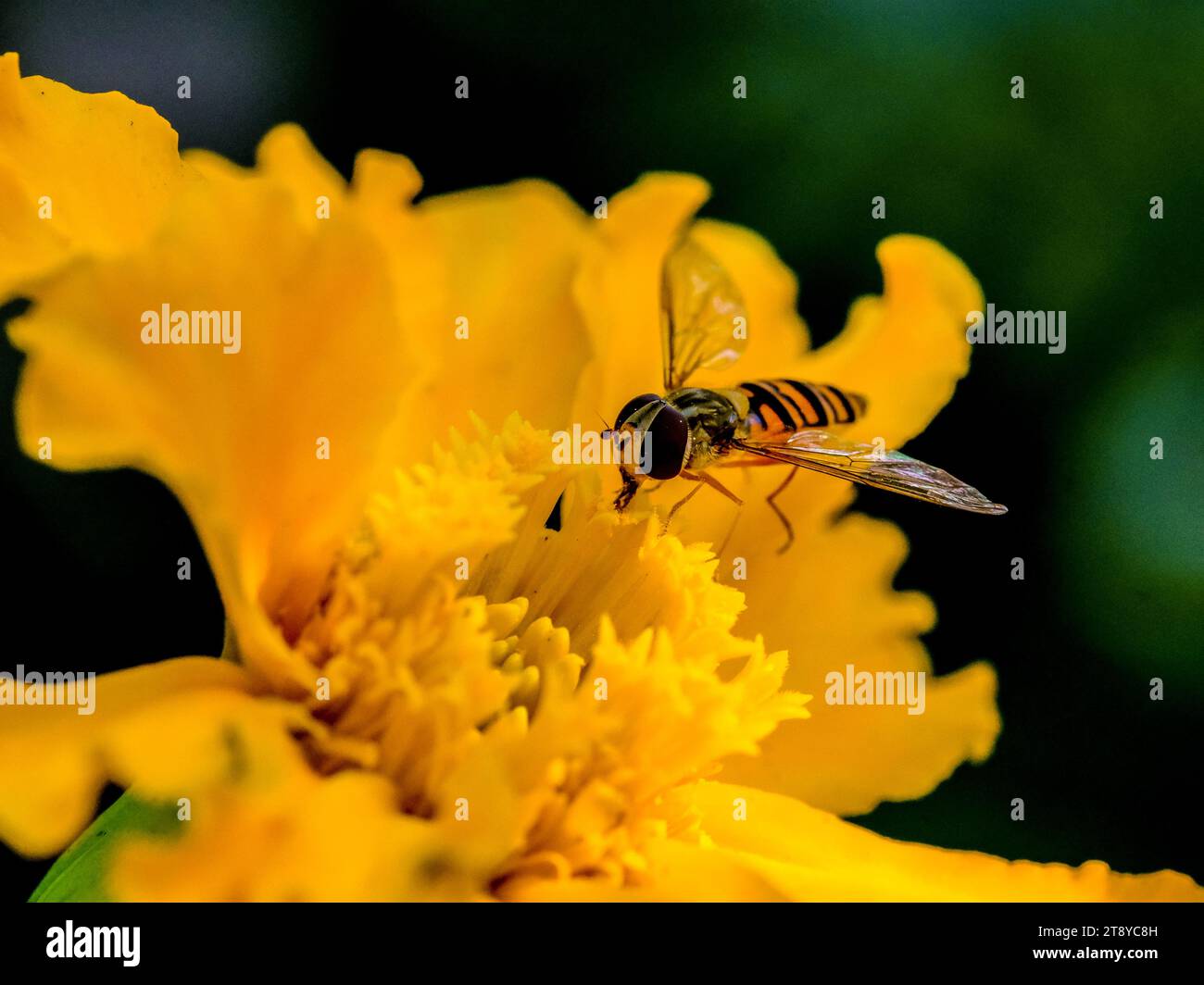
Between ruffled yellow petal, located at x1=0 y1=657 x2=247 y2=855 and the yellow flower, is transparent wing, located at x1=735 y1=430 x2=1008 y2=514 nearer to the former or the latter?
the yellow flower

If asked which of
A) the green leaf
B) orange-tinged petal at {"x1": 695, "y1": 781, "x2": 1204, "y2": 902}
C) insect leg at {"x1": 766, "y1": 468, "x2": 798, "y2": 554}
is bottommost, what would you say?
orange-tinged petal at {"x1": 695, "y1": 781, "x2": 1204, "y2": 902}

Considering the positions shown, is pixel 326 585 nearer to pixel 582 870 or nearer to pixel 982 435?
pixel 582 870

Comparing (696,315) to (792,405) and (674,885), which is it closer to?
(792,405)

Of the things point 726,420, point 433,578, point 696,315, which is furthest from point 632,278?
point 433,578

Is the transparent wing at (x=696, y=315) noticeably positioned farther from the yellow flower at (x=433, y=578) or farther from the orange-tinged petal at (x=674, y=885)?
the orange-tinged petal at (x=674, y=885)

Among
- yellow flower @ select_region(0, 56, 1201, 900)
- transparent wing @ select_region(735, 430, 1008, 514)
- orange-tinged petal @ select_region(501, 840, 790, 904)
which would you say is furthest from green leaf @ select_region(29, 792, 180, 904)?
transparent wing @ select_region(735, 430, 1008, 514)
